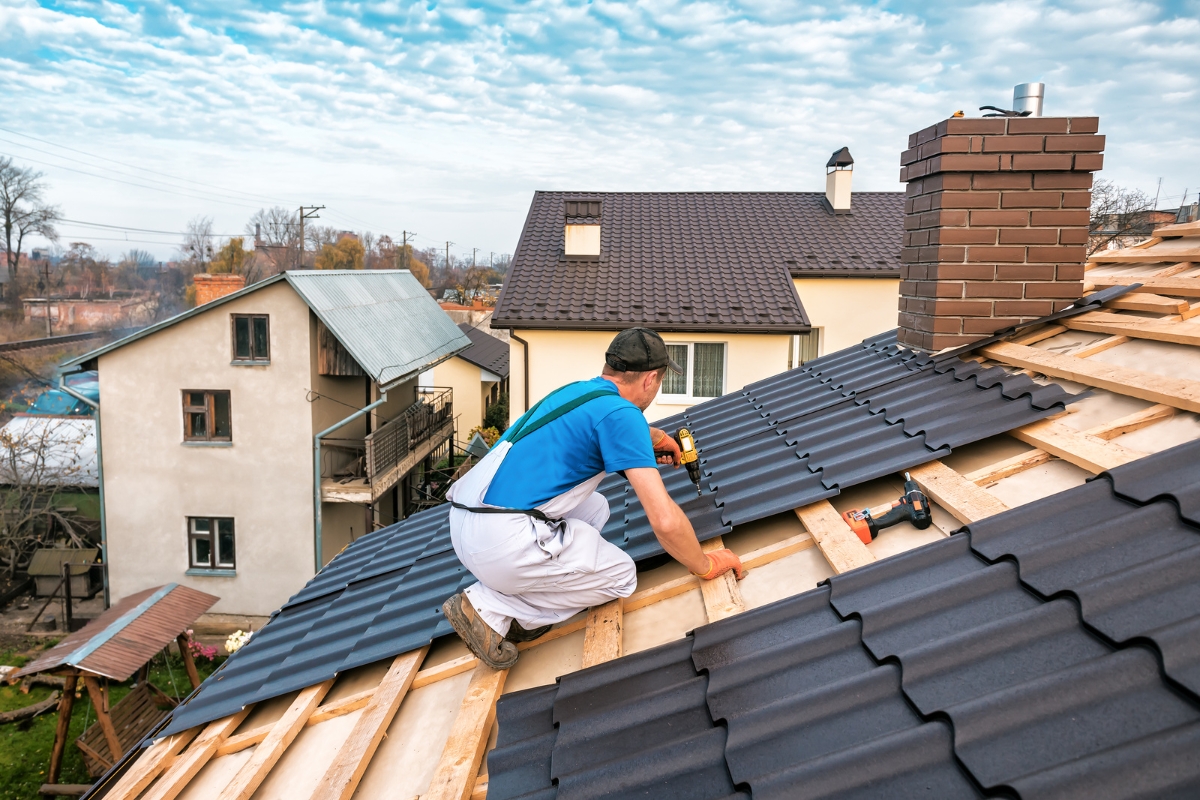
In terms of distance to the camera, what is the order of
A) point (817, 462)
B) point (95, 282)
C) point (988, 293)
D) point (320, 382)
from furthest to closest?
point (95, 282), point (320, 382), point (988, 293), point (817, 462)

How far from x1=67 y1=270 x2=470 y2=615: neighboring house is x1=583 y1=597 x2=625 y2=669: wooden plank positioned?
1444 cm

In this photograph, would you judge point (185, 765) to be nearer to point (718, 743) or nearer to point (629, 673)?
point (629, 673)

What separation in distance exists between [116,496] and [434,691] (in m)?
18.6

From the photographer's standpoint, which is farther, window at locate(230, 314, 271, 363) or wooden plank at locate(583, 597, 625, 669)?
window at locate(230, 314, 271, 363)

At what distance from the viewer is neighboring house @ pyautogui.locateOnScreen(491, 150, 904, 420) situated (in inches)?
684

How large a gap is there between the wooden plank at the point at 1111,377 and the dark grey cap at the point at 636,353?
6.43ft

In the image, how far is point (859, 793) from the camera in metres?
1.67

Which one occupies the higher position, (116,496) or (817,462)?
(817,462)

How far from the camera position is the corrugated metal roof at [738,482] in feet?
11.8

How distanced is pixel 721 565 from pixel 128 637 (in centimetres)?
1118

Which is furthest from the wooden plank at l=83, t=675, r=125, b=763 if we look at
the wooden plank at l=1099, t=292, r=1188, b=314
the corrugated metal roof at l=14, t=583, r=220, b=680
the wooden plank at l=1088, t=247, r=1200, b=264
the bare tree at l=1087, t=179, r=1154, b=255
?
the bare tree at l=1087, t=179, r=1154, b=255

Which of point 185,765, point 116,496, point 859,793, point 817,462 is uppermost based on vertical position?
point 817,462

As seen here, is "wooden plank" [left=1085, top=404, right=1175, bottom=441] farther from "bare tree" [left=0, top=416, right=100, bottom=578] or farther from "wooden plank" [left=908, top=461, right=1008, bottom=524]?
"bare tree" [left=0, top=416, right=100, bottom=578]

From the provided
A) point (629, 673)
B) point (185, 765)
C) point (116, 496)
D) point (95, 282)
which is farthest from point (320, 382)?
point (95, 282)
